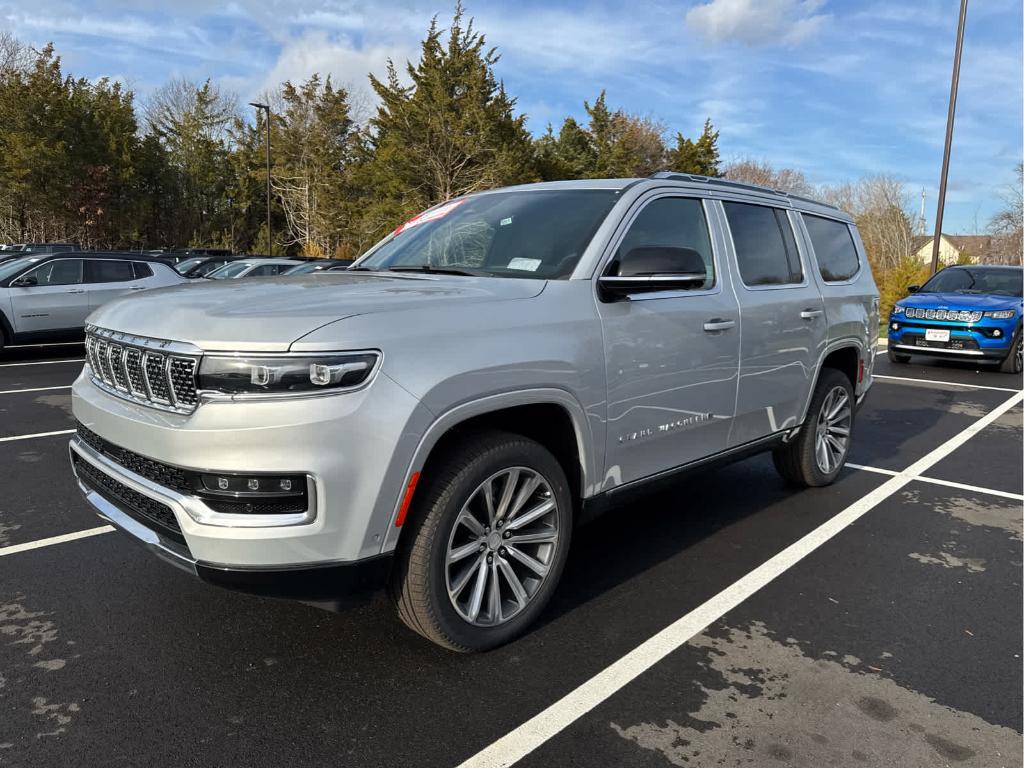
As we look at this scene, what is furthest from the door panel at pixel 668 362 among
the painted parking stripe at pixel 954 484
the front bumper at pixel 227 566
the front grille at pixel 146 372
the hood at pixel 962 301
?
the hood at pixel 962 301

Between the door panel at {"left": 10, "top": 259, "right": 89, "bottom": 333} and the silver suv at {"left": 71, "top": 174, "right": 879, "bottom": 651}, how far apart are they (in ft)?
33.4

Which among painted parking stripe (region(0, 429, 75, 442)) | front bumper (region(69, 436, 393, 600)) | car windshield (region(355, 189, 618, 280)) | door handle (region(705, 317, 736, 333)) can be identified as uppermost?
car windshield (region(355, 189, 618, 280))

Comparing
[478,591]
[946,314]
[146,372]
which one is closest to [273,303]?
[146,372]

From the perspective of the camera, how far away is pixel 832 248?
533 centimetres

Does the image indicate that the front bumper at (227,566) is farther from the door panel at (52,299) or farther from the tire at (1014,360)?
the tire at (1014,360)

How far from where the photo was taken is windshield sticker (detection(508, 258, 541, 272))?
3385 millimetres

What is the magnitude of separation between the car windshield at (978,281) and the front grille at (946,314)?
3.43 feet

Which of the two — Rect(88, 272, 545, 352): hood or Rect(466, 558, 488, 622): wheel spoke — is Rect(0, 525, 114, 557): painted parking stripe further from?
Rect(466, 558, 488, 622): wheel spoke

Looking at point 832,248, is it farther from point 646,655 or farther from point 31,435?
point 31,435

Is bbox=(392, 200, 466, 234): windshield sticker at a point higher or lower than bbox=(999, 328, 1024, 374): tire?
higher

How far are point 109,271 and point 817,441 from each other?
12.0 meters

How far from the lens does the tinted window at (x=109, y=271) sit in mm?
12625

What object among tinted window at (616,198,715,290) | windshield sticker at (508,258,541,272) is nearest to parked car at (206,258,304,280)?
tinted window at (616,198,715,290)

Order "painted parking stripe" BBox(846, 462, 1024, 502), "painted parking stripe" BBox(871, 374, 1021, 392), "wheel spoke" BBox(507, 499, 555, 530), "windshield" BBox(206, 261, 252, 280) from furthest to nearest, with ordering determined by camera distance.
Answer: "windshield" BBox(206, 261, 252, 280)
"painted parking stripe" BBox(871, 374, 1021, 392)
"painted parking stripe" BBox(846, 462, 1024, 502)
"wheel spoke" BBox(507, 499, 555, 530)
